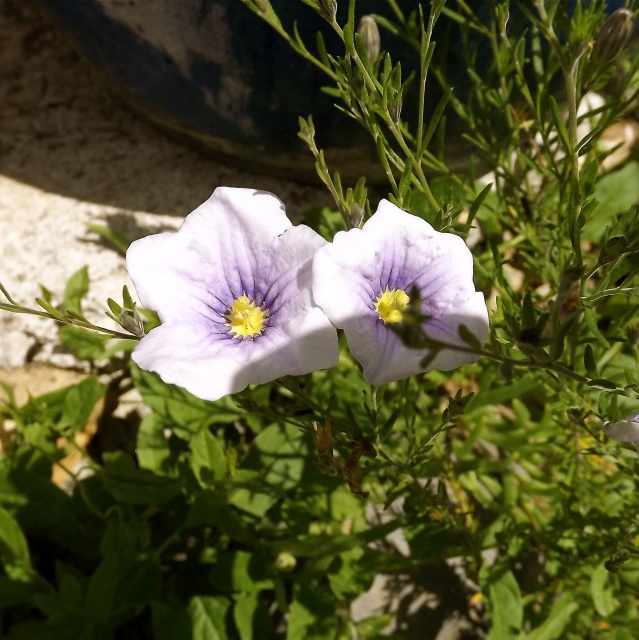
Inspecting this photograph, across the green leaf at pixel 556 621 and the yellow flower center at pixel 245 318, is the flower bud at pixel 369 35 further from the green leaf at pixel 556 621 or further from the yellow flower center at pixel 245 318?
the green leaf at pixel 556 621

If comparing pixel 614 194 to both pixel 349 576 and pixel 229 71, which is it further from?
pixel 349 576

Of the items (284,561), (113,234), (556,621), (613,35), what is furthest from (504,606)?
(113,234)

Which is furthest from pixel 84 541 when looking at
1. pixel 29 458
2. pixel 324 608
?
pixel 324 608

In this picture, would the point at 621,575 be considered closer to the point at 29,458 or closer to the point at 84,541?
the point at 84,541

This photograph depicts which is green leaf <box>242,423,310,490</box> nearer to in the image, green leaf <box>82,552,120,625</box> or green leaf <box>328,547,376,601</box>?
green leaf <box>328,547,376,601</box>

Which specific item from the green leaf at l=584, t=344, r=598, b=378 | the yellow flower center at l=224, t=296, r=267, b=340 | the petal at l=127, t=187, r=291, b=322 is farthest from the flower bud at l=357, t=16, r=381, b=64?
the green leaf at l=584, t=344, r=598, b=378
